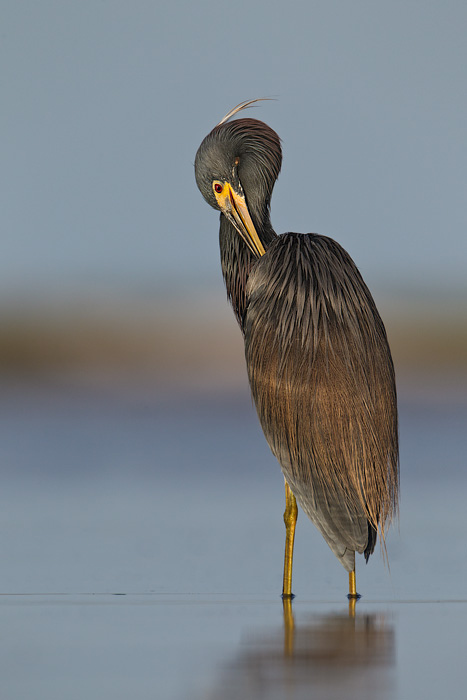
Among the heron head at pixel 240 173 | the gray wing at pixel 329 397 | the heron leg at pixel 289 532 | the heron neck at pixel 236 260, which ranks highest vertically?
the heron head at pixel 240 173

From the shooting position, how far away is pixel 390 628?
2307mm

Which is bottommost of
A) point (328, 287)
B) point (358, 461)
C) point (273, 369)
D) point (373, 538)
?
point (373, 538)

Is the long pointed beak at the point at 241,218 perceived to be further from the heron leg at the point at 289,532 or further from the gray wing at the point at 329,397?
the heron leg at the point at 289,532

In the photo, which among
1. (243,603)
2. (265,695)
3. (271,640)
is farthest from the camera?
(243,603)

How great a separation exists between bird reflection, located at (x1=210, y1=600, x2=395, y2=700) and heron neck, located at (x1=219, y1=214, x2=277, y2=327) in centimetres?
163

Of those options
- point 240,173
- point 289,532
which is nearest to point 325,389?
point 289,532

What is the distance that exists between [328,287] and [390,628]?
1235mm

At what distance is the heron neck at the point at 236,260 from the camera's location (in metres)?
3.73

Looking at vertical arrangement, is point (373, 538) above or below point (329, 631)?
above

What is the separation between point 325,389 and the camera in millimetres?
2992

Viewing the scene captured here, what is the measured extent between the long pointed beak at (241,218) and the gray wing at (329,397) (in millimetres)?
388

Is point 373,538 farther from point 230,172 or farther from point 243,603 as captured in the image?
point 230,172

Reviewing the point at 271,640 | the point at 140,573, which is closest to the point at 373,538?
the point at 271,640

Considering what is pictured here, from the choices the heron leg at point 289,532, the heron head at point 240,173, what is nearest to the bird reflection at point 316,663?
the heron leg at point 289,532
